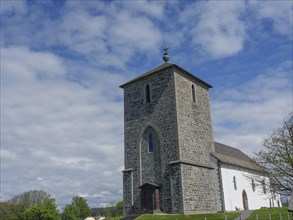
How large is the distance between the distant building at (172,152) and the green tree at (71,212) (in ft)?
204

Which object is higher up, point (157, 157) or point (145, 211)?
point (157, 157)

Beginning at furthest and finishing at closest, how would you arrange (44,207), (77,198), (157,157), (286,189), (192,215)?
1. (77,198)
2. (44,207)
3. (157,157)
4. (192,215)
5. (286,189)

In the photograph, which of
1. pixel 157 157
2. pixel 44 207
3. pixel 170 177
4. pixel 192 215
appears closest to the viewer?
pixel 192 215

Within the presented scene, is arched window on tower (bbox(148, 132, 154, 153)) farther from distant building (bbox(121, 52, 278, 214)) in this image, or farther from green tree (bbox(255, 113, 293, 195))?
green tree (bbox(255, 113, 293, 195))

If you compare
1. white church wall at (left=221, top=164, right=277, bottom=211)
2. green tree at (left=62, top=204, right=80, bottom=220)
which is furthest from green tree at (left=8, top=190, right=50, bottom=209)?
white church wall at (left=221, top=164, right=277, bottom=211)

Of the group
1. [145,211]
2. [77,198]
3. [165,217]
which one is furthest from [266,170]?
[77,198]

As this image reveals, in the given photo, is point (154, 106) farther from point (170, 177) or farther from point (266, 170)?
point (266, 170)

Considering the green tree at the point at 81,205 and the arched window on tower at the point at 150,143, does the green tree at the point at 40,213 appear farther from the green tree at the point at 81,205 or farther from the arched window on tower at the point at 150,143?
the green tree at the point at 81,205

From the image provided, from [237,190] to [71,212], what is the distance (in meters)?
65.4

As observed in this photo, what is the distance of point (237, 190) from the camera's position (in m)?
33.3

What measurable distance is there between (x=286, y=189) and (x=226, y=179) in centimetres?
835

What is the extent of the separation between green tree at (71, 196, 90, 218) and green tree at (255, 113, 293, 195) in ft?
248

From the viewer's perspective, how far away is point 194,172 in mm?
28219

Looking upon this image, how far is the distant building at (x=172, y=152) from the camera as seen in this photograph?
27422mm
